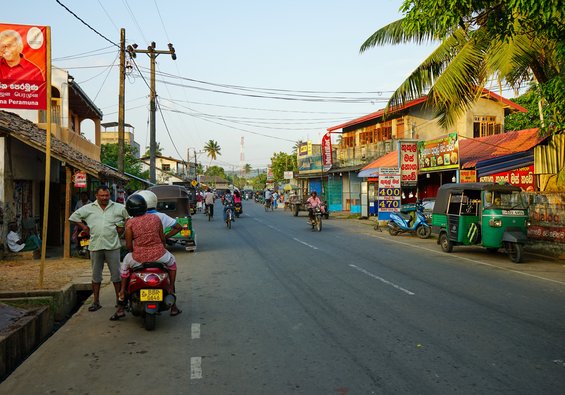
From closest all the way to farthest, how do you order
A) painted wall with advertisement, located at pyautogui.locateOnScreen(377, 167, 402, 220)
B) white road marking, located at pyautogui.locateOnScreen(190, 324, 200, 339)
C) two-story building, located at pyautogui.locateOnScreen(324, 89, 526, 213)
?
white road marking, located at pyautogui.locateOnScreen(190, 324, 200, 339) < painted wall with advertisement, located at pyautogui.locateOnScreen(377, 167, 402, 220) < two-story building, located at pyautogui.locateOnScreen(324, 89, 526, 213)

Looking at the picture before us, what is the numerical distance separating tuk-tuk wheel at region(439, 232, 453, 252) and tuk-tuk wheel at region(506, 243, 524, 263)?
1986mm

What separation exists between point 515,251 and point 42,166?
14.5 m

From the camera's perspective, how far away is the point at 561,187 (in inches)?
602

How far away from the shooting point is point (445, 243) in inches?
592

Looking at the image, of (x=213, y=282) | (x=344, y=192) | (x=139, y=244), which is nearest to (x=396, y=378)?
(x=139, y=244)

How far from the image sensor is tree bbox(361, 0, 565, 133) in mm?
8969

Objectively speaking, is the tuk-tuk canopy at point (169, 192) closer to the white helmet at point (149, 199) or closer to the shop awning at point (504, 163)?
the white helmet at point (149, 199)

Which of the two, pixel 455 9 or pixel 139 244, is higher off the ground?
pixel 455 9

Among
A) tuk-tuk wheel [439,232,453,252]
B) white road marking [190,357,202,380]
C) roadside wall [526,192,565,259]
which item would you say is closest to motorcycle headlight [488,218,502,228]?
tuk-tuk wheel [439,232,453,252]

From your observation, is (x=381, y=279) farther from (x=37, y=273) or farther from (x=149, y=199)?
(x=37, y=273)

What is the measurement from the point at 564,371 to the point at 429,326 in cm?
184

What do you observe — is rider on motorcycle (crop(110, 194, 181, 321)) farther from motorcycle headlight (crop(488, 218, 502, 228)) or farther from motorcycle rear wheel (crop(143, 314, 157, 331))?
motorcycle headlight (crop(488, 218, 502, 228))

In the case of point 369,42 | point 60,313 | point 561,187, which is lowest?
point 60,313

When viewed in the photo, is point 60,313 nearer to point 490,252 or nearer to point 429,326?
point 429,326
